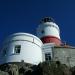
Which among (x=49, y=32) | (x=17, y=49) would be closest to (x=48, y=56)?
(x=17, y=49)

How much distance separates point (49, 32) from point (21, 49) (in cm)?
824

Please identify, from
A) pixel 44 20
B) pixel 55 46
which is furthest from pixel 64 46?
pixel 44 20

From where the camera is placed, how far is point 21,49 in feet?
132

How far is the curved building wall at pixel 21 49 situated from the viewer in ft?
130

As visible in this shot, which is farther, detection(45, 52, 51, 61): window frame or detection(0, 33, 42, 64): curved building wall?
detection(45, 52, 51, 61): window frame

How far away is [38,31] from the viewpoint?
1885 inches

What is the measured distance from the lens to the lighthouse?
4612 centimetres

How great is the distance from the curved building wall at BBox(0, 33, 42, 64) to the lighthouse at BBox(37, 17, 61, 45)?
4.08 m

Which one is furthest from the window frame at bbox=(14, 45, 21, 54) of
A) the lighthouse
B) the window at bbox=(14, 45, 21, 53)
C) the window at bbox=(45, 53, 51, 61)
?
the lighthouse

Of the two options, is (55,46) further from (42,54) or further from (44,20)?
(44,20)

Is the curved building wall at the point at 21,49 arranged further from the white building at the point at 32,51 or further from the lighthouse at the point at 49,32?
the lighthouse at the point at 49,32

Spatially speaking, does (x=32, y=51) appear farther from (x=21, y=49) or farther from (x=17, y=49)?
(x=17, y=49)

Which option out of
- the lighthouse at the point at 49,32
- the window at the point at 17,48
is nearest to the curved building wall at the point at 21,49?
the window at the point at 17,48

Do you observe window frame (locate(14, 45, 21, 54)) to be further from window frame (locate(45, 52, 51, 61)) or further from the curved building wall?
window frame (locate(45, 52, 51, 61))
